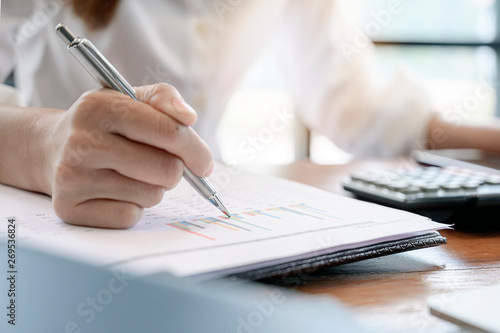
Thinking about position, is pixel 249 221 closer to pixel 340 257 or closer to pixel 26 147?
pixel 340 257

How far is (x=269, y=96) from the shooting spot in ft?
6.46

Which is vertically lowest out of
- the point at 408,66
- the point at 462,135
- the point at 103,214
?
the point at 103,214

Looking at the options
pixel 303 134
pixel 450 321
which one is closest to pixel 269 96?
pixel 303 134

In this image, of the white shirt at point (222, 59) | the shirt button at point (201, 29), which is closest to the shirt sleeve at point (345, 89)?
the white shirt at point (222, 59)

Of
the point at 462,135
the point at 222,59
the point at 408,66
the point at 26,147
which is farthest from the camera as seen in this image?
the point at 408,66

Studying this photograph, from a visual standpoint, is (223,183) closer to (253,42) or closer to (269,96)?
(253,42)

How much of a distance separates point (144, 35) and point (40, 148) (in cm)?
50

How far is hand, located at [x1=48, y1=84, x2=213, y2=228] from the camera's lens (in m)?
0.32

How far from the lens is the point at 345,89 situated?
1.07 m

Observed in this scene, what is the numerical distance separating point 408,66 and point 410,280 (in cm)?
173

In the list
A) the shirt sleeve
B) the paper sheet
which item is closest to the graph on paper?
the paper sheet

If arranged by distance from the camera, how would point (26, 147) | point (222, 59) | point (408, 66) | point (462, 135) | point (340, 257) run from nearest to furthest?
1. point (340, 257)
2. point (26, 147)
3. point (462, 135)
4. point (222, 59)
5. point (408, 66)

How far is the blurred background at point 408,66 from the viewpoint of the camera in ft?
6.12

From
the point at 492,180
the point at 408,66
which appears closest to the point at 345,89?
the point at 492,180
